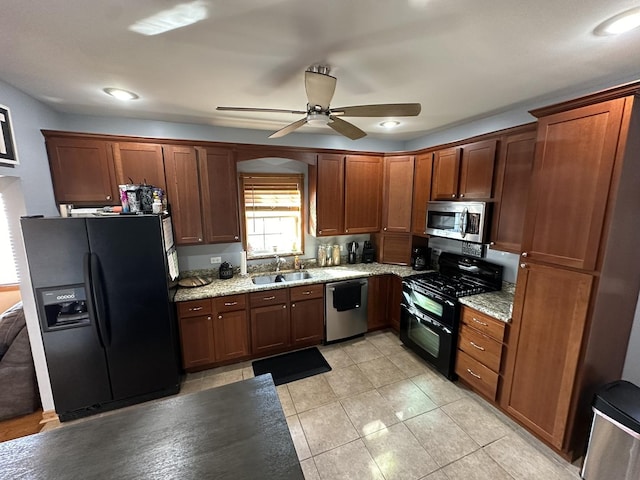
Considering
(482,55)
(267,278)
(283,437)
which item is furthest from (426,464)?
(482,55)

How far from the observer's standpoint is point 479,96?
7.32 feet

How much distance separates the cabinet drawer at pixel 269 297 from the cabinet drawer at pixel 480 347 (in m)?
1.88

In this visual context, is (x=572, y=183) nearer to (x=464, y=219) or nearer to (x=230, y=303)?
(x=464, y=219)

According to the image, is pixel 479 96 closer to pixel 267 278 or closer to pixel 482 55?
pixel 482 55

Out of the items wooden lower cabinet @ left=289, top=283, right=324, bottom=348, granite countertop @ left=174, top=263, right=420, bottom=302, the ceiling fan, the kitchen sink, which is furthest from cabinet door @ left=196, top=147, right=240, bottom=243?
the ceiling fan

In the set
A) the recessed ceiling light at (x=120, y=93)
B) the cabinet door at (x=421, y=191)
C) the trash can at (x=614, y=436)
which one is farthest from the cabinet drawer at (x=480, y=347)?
the recessed ceiling light at (x=120, y=93)

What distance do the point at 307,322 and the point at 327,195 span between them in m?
1.65

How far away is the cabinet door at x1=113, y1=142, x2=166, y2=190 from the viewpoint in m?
2.60

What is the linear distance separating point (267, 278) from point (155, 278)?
138cm

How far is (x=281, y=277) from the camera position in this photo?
3477 millimetres

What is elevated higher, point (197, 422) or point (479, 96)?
point (479, 96)

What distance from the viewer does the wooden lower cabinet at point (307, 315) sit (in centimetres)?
312

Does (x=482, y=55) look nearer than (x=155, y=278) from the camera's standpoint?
Yes

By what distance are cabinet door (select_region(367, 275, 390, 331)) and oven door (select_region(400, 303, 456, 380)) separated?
0.39 meters
